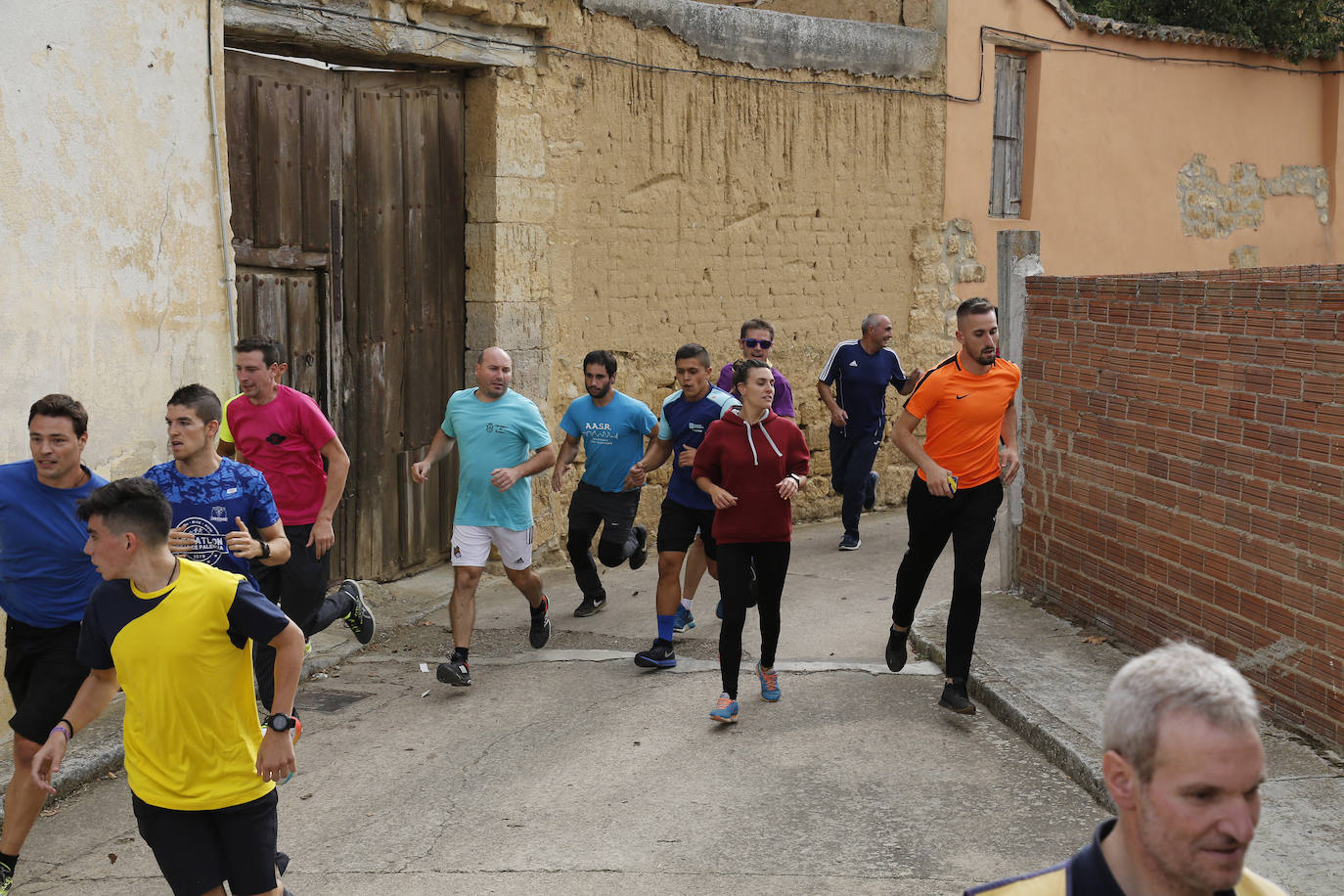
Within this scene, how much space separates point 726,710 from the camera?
270 inches

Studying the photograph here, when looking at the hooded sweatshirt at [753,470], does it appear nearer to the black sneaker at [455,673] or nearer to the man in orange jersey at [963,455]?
the man in orange jersey at [963,455]

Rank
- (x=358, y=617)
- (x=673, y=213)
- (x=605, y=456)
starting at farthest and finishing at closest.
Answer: (x=673, y=213) → (x=605, y=456) → (x=358, y=617)

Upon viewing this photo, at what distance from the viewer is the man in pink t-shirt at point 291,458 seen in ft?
22.8

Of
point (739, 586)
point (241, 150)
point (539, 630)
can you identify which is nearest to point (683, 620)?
point (539, 630)

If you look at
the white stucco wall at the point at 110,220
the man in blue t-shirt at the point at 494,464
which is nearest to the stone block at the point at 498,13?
the white stucco wall at the point at 110,220

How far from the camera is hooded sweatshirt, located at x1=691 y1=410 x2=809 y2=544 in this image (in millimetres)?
6867

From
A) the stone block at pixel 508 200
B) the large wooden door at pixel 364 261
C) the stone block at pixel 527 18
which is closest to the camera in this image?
the large wooden door at pixel 364 261

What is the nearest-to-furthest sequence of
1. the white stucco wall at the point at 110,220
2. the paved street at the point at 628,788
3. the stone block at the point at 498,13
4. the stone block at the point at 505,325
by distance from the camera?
the paved street at the point at 628,788, the white stucco wall at the point at 110,220, the stone block at the point at 498,13, the stone block at the point at 505,325

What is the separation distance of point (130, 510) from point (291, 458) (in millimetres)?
3094

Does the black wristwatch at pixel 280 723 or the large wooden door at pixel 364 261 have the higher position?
the large wooden door at pixel 364 261

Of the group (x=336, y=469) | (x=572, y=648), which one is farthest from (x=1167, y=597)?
(x=336, y=469)

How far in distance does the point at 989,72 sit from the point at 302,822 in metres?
10.6

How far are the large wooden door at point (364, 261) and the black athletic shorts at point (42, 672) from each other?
11.6 ft

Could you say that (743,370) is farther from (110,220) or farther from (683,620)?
(110,220)
